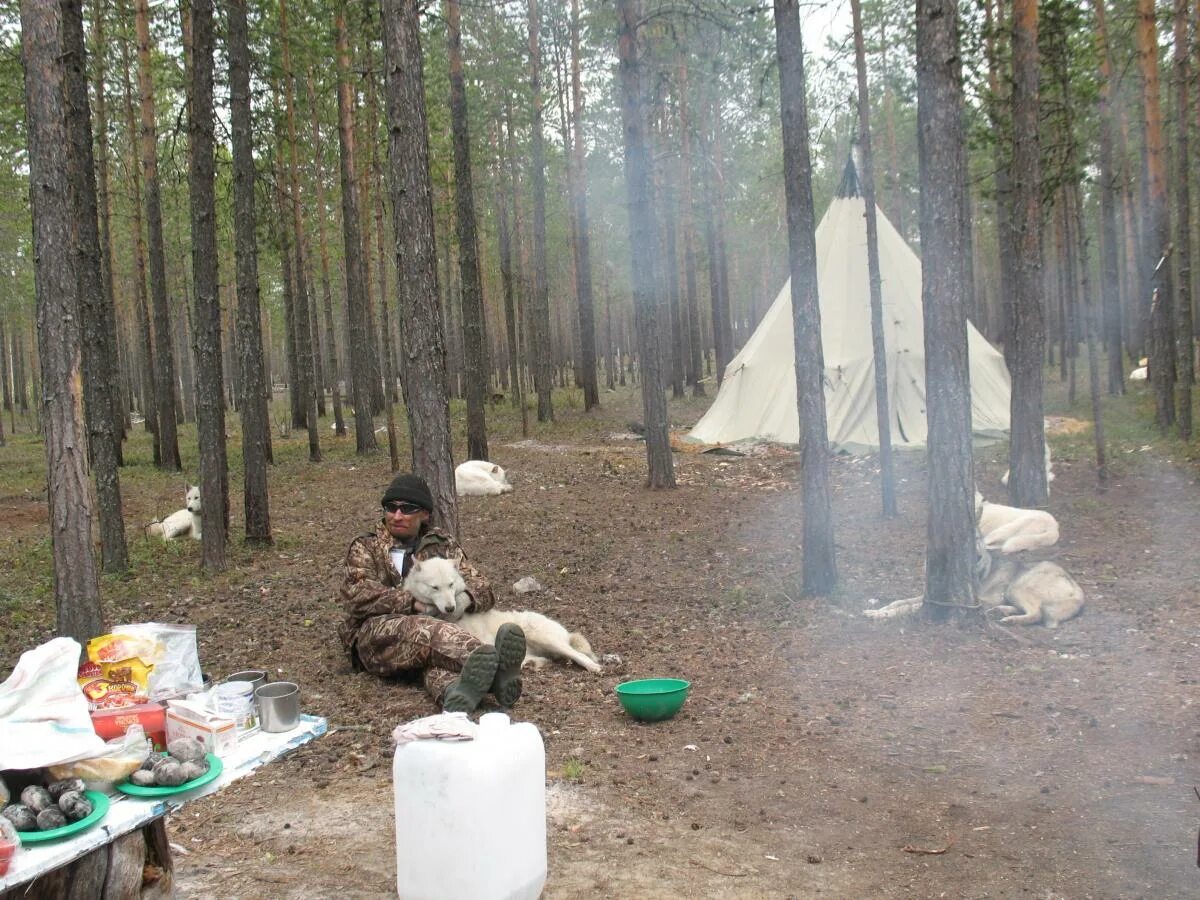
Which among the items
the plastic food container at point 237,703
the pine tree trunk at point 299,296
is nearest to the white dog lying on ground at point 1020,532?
the plastic food container at point 237,703

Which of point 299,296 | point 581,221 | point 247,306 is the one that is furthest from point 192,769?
point 581,221

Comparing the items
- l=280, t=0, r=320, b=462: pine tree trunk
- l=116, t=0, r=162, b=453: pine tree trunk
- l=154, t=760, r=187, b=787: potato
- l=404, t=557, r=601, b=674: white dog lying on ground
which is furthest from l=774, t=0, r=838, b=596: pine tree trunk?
l=116, t=0, r=162, b=453: pine tree trunk

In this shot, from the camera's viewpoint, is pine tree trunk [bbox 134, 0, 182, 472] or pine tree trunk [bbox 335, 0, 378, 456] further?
pine tree trunk [bbox 335, 0, 378, 456]

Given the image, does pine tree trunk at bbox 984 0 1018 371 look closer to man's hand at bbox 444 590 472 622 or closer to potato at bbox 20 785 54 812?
man's hand at bbox 444 590 472 622

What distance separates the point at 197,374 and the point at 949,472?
6.36 meters

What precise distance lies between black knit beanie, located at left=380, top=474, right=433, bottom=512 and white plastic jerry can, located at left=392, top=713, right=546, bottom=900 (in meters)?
2.36

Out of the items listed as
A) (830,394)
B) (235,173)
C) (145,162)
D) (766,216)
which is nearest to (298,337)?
Result: (145,162)

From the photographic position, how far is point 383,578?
5.43 m

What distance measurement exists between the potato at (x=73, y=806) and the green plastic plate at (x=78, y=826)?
13 millimetres

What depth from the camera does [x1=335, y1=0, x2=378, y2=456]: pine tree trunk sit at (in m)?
15.4

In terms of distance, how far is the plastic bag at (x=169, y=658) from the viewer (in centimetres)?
332

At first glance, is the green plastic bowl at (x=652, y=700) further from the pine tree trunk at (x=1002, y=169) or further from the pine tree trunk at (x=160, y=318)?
the pine tree trunk at (x=160, y=318)

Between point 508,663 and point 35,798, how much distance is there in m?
2.50

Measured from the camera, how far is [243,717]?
3.31 meters
